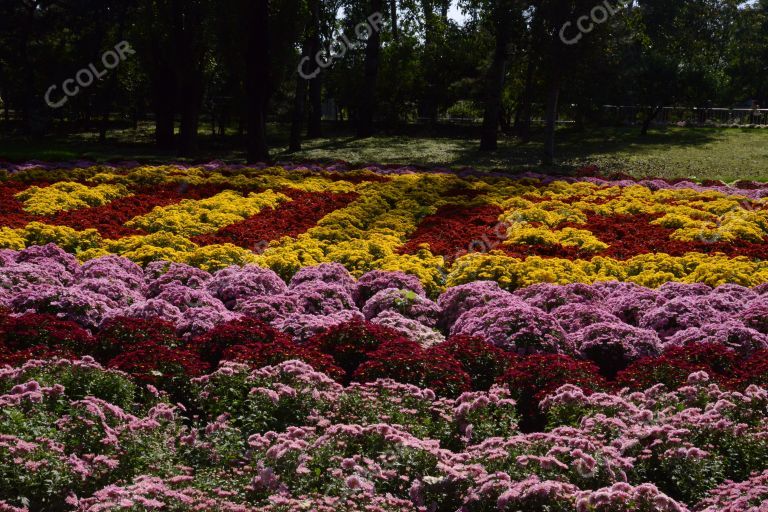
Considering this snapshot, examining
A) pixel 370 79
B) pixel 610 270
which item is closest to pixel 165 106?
pixel 370 79

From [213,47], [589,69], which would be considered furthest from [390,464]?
[213,47]

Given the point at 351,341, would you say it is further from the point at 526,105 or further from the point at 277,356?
the point at 526,105

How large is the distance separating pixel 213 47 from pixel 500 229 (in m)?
18.6

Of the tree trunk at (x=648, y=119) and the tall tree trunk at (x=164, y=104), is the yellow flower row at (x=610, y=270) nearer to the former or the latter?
the tall tree trunk at (x=164, y=104)

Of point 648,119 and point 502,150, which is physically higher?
point 648,119

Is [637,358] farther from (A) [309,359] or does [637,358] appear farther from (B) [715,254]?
(B) [715,254]

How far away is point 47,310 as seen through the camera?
7.84m

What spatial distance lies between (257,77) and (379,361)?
57.5ft

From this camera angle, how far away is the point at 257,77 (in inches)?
899

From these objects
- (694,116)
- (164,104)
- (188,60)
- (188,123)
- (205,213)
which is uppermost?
(188,60)

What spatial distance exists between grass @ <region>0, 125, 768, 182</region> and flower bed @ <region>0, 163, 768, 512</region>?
427 inches

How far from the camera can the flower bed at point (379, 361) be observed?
471 centimetres

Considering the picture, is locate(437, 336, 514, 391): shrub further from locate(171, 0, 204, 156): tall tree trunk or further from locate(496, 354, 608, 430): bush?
locate(171, 0, 204, 156): tall tree trunk

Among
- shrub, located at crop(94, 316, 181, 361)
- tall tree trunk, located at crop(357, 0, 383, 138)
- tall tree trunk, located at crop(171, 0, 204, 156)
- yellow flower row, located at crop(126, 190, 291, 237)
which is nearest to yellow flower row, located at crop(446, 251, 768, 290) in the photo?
shrub, located at crop(94, 316, 181, 361)
